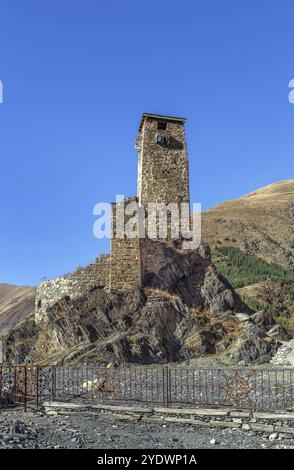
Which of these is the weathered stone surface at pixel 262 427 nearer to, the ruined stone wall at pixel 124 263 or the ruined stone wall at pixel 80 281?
the ruined stone wall at pixel 124 263

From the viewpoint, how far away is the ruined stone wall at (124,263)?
3259cm

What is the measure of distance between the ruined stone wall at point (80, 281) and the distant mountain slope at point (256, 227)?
62971 mm

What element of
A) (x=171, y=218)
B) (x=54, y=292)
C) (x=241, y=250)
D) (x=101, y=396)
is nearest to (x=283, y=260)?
(x=241, y=250)

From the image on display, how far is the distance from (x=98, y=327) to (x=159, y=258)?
6215 millimetres

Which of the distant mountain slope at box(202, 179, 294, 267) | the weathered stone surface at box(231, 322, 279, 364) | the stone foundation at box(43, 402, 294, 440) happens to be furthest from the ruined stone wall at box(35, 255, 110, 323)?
the distant mountain slope at box(202, 179, 294, 267)

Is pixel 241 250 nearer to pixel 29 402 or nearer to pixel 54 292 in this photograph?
pixel 54 292

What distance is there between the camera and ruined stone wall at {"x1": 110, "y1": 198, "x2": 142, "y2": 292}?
32.6m

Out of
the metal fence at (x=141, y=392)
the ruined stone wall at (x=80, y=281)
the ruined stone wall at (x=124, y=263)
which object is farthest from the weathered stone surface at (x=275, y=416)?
the ruined stone wall at (x=80, y=281)

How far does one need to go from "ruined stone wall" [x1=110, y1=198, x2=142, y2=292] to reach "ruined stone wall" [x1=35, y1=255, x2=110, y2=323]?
19.0 inches

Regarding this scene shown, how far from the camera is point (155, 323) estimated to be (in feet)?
99.4

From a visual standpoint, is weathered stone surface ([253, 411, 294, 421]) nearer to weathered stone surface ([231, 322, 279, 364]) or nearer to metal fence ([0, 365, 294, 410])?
metal fence ([0, 365, 294, 410])

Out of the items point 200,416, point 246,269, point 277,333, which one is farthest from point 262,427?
point 246,269

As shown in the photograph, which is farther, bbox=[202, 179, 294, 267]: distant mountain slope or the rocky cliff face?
bbox=[202, 179, 294, 267]: distant mountain slope
